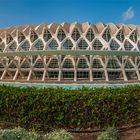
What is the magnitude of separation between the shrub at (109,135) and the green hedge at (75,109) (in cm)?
63

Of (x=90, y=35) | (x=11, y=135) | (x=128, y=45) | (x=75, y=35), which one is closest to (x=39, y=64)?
(x=75, y=35)

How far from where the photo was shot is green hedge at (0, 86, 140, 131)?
805 inches

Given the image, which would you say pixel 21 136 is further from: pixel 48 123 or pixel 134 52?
pixel 134 52

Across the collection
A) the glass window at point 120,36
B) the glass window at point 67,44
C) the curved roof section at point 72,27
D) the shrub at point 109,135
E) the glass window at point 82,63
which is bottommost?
the shrub at point 109,135

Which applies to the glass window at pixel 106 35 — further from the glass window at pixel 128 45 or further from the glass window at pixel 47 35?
the glass window at pixel 47 35

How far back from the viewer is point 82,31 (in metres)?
63.0

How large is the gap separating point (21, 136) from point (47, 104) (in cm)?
561

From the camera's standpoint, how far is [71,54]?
5578cm

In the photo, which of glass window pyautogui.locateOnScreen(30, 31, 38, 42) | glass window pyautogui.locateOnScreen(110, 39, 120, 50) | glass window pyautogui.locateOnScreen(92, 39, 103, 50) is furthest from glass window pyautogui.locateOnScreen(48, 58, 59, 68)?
glass window pyautogui.locateOnScreen(110, 39, 120, 50)

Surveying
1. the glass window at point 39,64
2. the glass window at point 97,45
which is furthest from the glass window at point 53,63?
the glass window at point 97,45

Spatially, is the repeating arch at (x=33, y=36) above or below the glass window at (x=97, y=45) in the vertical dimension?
above

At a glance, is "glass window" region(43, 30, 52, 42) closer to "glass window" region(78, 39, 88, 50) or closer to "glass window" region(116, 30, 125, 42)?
"glass window" region(78, 39, 88, 50)

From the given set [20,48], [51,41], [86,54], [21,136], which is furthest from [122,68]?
[21,136]

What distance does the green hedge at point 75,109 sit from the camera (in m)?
20.5
